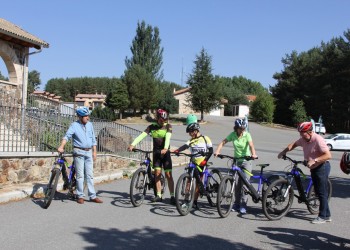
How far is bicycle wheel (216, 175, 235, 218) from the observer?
6.90 m

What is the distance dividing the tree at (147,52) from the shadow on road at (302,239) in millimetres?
61605

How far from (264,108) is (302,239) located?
197ft

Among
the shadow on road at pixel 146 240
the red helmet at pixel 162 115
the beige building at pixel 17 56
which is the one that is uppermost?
the beige building at pixel 17 56

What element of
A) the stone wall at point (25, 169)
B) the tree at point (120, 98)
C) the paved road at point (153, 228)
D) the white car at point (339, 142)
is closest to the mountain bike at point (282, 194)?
the paved road at point (153, 228)

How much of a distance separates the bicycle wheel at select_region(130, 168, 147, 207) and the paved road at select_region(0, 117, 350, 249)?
18 centimetres

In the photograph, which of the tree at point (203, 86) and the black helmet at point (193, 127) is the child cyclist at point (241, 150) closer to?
the black helmet at point (193, 127)

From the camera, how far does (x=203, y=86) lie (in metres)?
58.1

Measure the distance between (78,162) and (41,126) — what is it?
3.79 metres

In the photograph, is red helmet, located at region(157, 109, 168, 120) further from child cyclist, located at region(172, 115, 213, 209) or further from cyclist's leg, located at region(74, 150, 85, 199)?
cyclist's leg, located at region(74, 150, 85, 199)

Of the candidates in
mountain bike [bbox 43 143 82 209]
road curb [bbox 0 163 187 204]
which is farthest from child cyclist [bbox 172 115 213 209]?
road curb [bbox 0 163 187 204]

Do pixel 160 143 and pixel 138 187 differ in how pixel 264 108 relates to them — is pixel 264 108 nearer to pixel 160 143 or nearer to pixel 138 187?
pixel 160 143

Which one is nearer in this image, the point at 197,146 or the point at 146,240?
the point at 146,240

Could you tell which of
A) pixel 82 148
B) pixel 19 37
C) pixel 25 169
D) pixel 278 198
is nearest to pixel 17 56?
pixel 19 37

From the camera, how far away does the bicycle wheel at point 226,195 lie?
22.6ft
